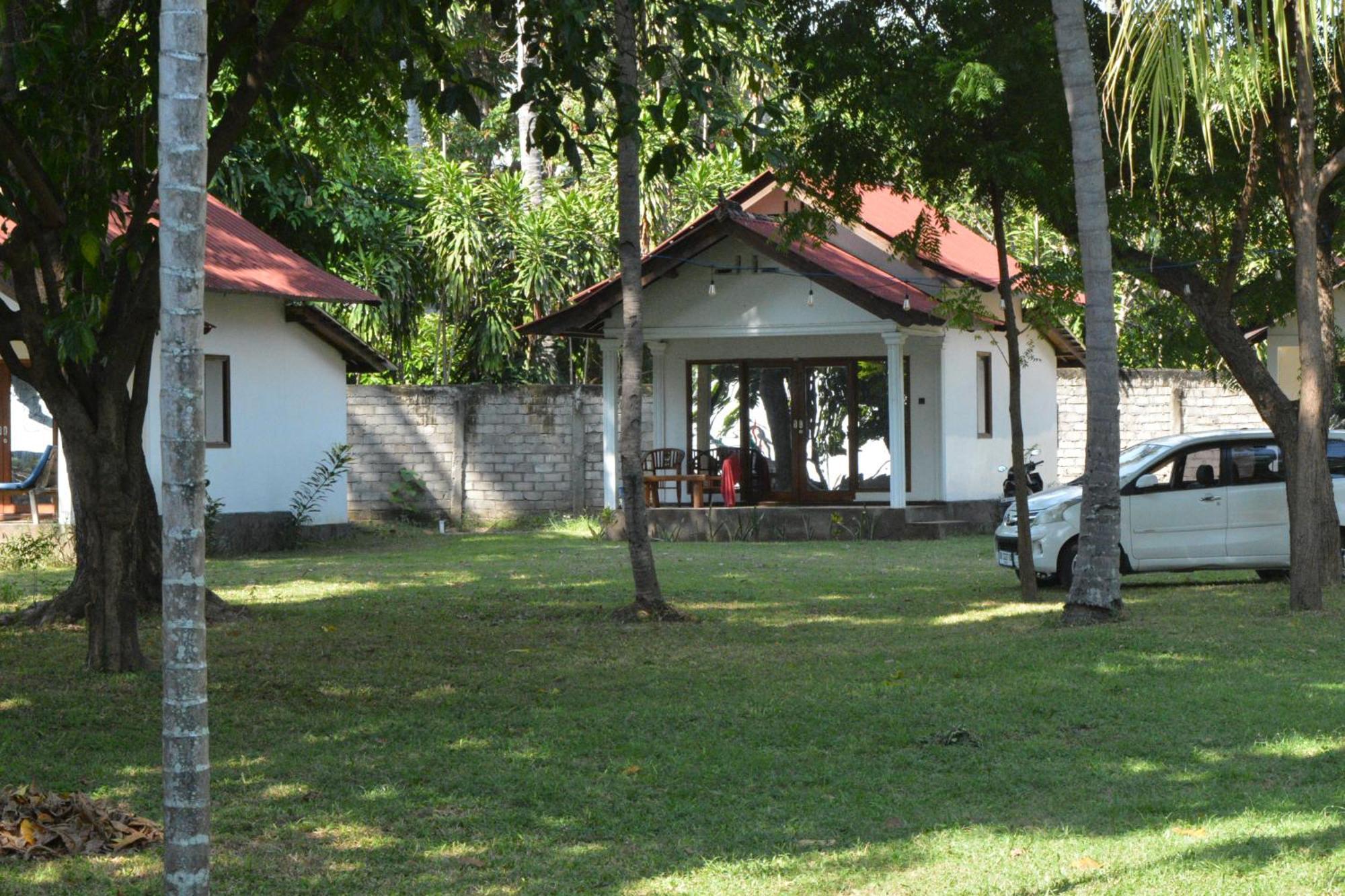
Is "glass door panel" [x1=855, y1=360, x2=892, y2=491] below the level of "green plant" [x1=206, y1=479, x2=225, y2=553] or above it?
above

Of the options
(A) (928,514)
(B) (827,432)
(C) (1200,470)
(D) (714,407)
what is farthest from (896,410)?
(C) (1200,470)

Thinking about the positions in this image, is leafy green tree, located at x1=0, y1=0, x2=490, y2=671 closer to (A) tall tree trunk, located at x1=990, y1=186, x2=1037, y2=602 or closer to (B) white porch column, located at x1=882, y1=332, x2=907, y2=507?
(A) tall tree trunk, located at x1=990, y1=186, x2=1037, y2=602

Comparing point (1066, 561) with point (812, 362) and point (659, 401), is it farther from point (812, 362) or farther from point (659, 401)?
point (659, 401)

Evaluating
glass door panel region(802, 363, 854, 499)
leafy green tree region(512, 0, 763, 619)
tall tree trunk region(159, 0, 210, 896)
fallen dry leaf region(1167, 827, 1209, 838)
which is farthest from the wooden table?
tall tree trunk region(159, 0, 210, 896)

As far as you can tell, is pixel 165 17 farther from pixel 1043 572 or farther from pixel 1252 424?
pixel 1252 424

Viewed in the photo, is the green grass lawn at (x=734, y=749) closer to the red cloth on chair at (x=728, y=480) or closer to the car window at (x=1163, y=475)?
the car window at (x=1163, y=475)

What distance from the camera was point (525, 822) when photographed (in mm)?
6352

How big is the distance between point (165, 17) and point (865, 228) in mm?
20389

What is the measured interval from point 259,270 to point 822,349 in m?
9.03

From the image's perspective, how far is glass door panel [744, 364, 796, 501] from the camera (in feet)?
82.6

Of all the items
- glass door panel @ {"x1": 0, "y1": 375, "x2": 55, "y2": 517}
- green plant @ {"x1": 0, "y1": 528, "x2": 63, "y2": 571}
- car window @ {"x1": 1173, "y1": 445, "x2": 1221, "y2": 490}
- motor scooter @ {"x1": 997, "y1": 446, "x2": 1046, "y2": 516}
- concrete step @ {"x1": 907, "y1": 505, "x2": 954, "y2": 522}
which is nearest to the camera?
car window @ {"x1": 1173, "y1": 445, "x2": 1221, "y2": 490}

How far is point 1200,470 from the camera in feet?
49.7

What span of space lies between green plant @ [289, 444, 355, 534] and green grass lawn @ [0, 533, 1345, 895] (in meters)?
8.54

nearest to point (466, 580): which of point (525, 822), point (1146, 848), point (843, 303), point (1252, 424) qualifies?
point (843, 303)
